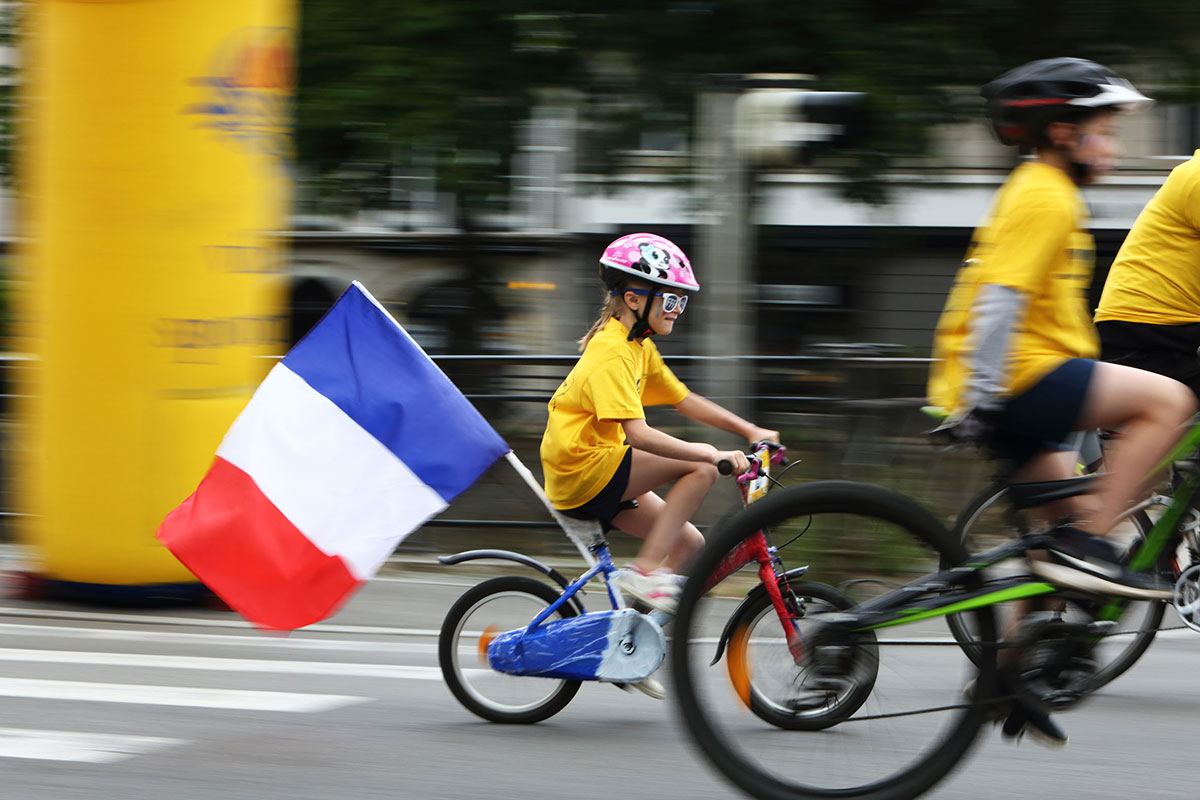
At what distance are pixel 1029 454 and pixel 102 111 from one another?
4993 millimetres

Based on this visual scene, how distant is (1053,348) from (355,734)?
2563 mm

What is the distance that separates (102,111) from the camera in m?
7.15

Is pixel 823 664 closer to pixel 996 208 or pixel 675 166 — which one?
pixel 996 208

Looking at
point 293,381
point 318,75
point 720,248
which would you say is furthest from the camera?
point 318,75

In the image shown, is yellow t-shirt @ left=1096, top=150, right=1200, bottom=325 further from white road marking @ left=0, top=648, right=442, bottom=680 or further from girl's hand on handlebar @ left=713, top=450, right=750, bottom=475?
white road marking @ left=0, top=648, right=442, bottom=680

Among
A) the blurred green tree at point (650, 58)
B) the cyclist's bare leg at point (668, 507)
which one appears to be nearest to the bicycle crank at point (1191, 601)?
the cyclist's bare leg at point (668, 507)

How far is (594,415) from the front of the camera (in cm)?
504

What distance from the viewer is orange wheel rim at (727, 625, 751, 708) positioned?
373cm

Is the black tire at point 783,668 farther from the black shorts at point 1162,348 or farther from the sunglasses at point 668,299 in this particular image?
the black shorts at point 1162,348

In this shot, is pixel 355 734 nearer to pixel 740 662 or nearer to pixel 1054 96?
pixel 740 662

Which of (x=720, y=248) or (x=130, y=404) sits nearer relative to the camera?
(x=130, y=404)

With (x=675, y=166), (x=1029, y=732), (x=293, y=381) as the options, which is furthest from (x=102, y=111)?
(x=675, y=166)

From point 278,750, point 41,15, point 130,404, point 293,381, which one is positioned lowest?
point 278,750

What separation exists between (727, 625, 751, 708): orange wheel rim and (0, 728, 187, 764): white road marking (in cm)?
196
